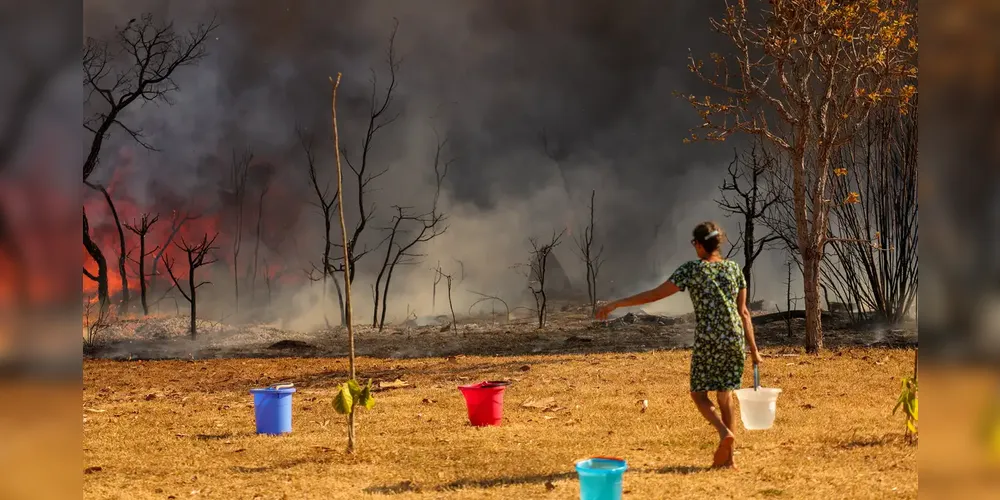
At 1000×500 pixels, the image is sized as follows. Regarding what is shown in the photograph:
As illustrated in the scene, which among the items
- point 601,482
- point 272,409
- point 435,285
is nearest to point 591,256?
point 435,285

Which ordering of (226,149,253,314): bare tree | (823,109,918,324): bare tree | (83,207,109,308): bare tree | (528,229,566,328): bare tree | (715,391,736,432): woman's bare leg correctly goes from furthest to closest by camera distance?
(528,229,566,328): bare tree
(226,149,253,314): bare tree
(83,207,109,308): bare tree
(823,109,918,324): bare tree
(715,391,736,432): woman's bare leg

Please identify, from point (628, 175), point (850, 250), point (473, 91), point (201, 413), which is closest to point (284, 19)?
point (473, 91)

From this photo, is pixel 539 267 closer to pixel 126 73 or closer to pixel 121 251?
pixel 121 251

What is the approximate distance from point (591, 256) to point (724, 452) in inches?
347

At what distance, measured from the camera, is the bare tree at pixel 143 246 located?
40.3 feet

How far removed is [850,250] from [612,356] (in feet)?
14.0

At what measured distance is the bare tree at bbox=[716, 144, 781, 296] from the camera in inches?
497

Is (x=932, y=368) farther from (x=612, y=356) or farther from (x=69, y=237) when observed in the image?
(x=612, y=356)

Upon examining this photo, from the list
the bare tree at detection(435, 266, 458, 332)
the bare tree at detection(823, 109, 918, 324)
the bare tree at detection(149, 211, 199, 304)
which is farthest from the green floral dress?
the bare tree at detection(149, 211, 199, 304)

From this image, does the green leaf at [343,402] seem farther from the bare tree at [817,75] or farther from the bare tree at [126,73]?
the bare tree at [126,73]

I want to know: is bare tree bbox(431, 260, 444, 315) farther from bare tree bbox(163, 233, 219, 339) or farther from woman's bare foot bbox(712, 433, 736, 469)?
woman's bare foot bbox(712, 433, 736, 469)

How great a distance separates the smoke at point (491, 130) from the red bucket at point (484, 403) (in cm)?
715

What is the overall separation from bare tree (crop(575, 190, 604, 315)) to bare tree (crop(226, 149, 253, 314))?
16.5 ft

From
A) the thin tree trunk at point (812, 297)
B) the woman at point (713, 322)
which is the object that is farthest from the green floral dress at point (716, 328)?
the thin tree trunk at point (812, 297)
